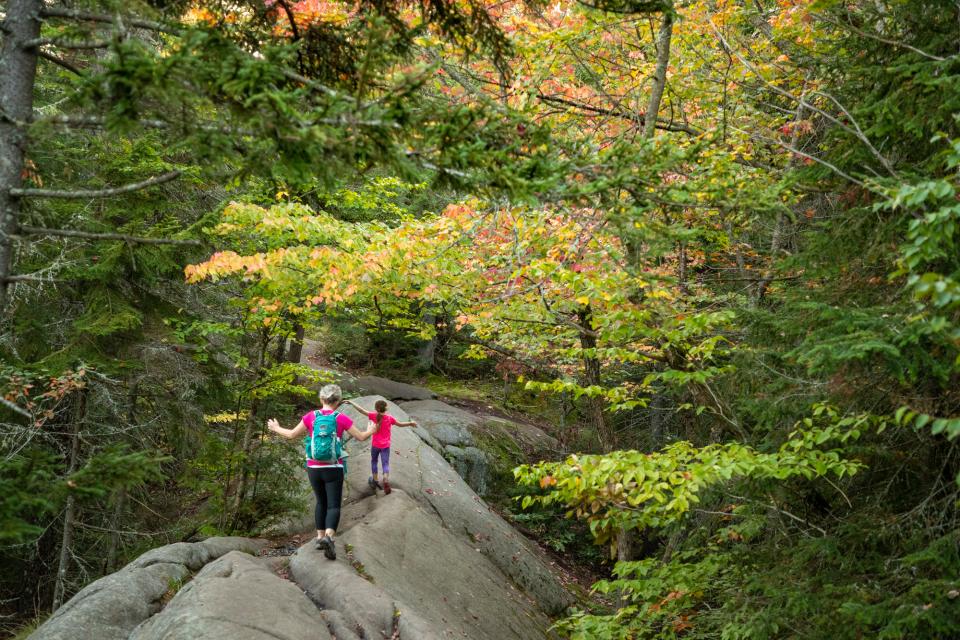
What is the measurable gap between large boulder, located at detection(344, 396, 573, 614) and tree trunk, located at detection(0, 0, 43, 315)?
26.4 ft

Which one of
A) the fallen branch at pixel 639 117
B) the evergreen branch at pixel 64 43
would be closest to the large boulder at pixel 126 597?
the evergreen branch at pixel 64 43

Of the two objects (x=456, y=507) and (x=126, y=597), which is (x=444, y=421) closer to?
(x=456, y=507)

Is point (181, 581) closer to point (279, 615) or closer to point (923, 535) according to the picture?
point (279, 615)

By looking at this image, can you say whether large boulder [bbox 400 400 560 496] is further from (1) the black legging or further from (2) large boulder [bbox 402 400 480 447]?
(1) the black legging

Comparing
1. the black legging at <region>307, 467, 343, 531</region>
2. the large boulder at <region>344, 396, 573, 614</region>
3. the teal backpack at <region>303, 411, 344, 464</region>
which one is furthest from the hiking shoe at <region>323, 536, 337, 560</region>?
the large boulder at <region>344, 396, 573, 614</region>

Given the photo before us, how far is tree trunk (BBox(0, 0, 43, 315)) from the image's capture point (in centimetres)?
459

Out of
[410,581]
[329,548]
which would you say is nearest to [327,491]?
[329,548]

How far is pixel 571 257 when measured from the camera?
8.31m

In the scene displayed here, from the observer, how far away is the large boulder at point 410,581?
26.0 ft

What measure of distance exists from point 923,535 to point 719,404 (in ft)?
8.24

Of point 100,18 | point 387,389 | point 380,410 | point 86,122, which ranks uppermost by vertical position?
point 100,18

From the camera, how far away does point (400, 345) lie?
82.9 ft

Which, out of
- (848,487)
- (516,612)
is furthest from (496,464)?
(848,487)

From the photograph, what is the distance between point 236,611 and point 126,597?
163cm
